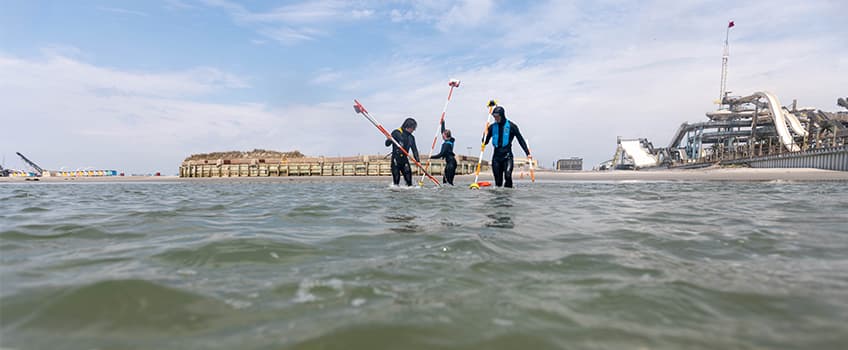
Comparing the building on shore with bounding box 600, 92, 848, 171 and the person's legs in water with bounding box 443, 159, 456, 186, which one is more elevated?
the building on shore with bounding box 600, 92, 848, 171

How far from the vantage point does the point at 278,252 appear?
302 cm

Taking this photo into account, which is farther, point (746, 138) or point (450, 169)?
point (746, 138)

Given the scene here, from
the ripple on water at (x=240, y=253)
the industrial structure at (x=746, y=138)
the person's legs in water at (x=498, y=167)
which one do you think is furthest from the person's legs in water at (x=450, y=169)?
the industrial structure at (x=746, y=138)

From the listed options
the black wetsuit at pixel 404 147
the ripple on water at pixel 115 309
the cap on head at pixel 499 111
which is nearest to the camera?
the ripple on water at pixel 115 309

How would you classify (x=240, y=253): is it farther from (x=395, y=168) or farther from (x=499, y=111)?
(x=395, y=168)

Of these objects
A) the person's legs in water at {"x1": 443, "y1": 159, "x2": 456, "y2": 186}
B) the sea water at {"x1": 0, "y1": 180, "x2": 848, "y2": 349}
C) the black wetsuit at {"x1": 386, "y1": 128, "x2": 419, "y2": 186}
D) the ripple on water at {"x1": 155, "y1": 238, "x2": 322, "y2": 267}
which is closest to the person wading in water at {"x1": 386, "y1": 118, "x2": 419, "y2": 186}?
the black wetsuit at {"x1": 386, "y1": 128, "x2": 419, "y2": 186}

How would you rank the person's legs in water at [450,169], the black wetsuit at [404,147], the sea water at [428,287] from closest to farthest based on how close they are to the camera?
1. the sea water at [428,287]
2. the black wetsuit at [404,147]
3. the person's legs in water at [450,169]

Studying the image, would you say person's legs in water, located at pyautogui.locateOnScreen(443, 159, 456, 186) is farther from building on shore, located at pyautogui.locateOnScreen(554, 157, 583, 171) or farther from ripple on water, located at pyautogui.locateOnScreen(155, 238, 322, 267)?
building on shore, located at pyautogui.locateOnScreen(554, 157, 583, 171)

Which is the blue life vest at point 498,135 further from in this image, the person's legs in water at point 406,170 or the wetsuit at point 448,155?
the person's legs in water at point 406,170

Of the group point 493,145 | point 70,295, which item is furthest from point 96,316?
point 493,145

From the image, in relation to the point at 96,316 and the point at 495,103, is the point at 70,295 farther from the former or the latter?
the point at 495,103

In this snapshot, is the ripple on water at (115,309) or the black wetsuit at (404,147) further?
the black wetsuit at (404,147)

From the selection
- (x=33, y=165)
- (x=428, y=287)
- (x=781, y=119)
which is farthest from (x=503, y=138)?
(x=33, y=165)

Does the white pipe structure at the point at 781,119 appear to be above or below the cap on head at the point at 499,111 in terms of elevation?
above
